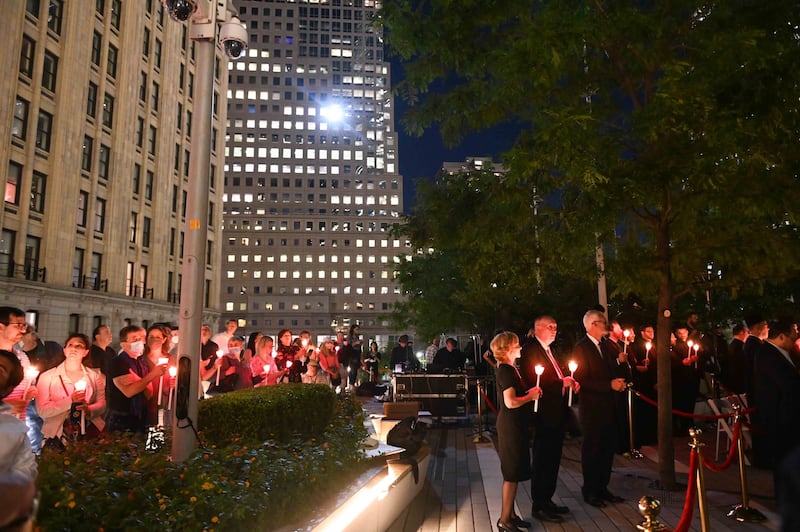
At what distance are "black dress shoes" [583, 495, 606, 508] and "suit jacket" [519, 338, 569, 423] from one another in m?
1.48

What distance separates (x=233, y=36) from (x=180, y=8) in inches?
29.4

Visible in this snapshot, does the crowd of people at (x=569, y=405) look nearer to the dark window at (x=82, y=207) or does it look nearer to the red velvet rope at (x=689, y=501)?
the red velvet rope at (x=689, y=501)

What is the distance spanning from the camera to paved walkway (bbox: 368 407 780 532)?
7379 millimetres

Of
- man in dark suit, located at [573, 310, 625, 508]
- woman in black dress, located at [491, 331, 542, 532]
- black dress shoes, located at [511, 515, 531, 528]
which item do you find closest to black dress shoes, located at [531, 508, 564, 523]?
black dress shoes, located at [511, 515, 531, 528]

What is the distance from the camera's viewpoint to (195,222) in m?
6.54

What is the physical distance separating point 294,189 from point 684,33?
143 m

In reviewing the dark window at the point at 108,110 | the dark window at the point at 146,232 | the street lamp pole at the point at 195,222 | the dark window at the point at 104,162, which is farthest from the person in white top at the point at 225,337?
the dark window at the point at 146,232

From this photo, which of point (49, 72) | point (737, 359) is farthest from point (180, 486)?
point (49, 72)

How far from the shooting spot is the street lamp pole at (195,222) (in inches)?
232

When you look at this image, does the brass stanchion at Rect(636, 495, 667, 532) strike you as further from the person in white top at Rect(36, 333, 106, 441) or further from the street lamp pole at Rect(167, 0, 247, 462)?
the person in white top at Rect(36, 333, 106, 441)

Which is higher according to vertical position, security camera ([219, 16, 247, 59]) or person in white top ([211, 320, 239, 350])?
security camera ([219, 16, 247, 59])

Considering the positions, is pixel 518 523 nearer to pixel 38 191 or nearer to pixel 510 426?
pixel 510 426

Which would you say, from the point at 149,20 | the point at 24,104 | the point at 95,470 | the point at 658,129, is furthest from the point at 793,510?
the point at 149,20

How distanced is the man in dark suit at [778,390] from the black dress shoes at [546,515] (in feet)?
8.59
